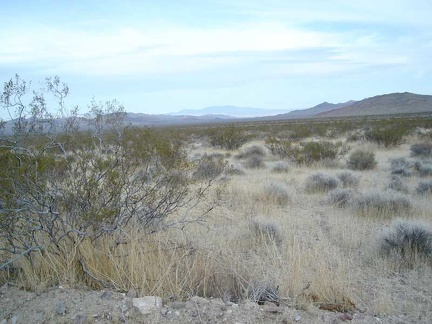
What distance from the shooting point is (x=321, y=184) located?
33.6ft

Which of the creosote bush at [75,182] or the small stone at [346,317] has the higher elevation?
the creosote bush at [75,182]

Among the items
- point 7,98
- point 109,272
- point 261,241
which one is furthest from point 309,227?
point 7,98

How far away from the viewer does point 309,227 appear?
22.6 feet

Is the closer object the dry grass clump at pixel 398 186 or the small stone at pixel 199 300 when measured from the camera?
the small stone at pixel 199 300

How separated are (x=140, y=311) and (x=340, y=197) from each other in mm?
6252

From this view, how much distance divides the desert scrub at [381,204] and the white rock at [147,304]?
519 cm

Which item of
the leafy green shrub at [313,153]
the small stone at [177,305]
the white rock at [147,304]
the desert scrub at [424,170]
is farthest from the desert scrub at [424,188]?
the white rock at [147,304]

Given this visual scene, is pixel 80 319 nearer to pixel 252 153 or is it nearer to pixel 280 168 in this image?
Result: pixel 280 168

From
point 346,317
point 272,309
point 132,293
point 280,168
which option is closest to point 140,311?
point 132,293

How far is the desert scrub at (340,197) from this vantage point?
8477 mm

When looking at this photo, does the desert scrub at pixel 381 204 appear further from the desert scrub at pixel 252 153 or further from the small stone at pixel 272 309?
the desert scrub at pixel 252 153

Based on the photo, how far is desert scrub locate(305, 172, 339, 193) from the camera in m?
10.1

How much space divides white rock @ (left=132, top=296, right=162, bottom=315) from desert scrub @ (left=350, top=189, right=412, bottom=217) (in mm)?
5193

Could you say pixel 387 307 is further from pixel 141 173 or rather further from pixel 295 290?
pixel 141 173
